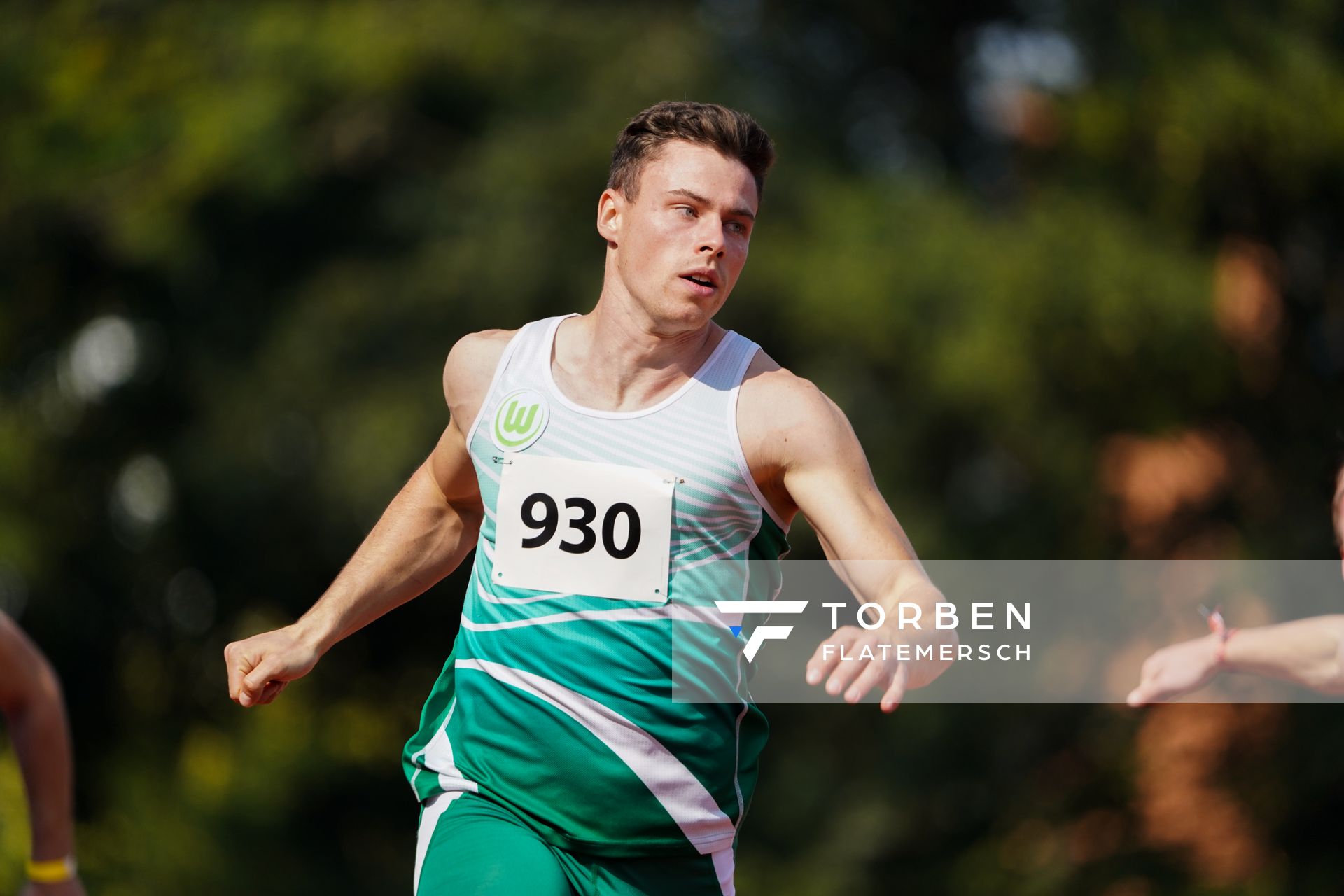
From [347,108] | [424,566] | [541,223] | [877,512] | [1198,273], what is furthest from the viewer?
[347,108]

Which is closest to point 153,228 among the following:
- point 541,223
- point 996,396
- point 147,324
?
point 147,324

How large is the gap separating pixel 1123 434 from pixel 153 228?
27.2 feet

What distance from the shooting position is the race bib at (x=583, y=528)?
11.9 ft

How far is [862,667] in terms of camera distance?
3006 mm

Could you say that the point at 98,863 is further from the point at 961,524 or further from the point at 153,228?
the point at 961,524

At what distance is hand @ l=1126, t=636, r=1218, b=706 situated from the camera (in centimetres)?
329

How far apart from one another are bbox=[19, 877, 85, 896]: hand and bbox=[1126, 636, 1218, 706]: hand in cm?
255

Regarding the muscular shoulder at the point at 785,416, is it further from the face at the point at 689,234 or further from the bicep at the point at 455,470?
the bicep at the point at 455,470

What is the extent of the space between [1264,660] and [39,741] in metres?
2.81

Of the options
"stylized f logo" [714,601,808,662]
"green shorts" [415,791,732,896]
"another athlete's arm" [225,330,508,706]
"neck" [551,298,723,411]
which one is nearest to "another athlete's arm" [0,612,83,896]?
"another athlete's arm" [225,330,508,706]

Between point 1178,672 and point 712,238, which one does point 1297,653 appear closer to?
point 1178,672

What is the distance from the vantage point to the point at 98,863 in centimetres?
1434

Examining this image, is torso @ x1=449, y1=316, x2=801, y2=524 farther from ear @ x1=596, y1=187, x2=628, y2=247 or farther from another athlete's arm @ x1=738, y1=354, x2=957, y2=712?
ear @ x1=596, y1=187, x2=628, y2=247

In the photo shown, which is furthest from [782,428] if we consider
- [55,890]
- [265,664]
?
[55,890]
